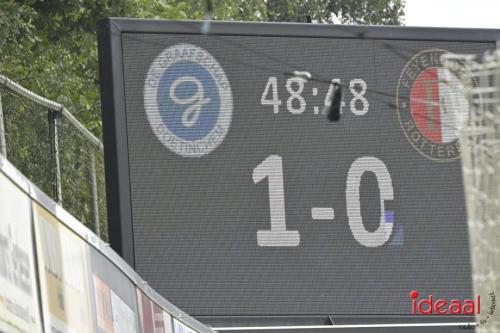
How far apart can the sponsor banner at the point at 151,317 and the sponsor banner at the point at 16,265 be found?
1.95 m

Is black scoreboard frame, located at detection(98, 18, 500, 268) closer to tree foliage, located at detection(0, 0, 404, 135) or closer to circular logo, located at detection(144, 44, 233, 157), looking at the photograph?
circular logo, located at detection(144, 44, 233, 157)

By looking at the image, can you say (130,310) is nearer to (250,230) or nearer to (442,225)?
(250,230)

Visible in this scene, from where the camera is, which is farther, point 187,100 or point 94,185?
point 94,185

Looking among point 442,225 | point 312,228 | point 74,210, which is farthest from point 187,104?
point 74,210

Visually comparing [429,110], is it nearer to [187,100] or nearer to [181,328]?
[187,100]

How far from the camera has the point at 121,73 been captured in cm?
748

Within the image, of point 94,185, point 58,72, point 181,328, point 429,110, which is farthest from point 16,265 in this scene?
point 58,72

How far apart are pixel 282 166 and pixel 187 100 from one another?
58 cm

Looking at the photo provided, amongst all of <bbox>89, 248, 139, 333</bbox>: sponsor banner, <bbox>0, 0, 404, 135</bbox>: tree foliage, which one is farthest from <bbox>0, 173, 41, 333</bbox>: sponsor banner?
<bbox>0, 0, 404, 135</bbox>: tree foliage

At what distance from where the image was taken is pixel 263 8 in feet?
106

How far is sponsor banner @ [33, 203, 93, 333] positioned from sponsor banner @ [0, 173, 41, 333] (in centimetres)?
12

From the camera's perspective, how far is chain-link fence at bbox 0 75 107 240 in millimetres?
7897

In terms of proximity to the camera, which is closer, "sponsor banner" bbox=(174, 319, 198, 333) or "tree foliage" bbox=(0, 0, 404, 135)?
"sponsor banner" bbox=(174, 319, 198, 333)

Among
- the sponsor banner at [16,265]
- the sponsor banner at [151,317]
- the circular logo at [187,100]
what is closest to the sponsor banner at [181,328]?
the sponsor banner at [151,317]
